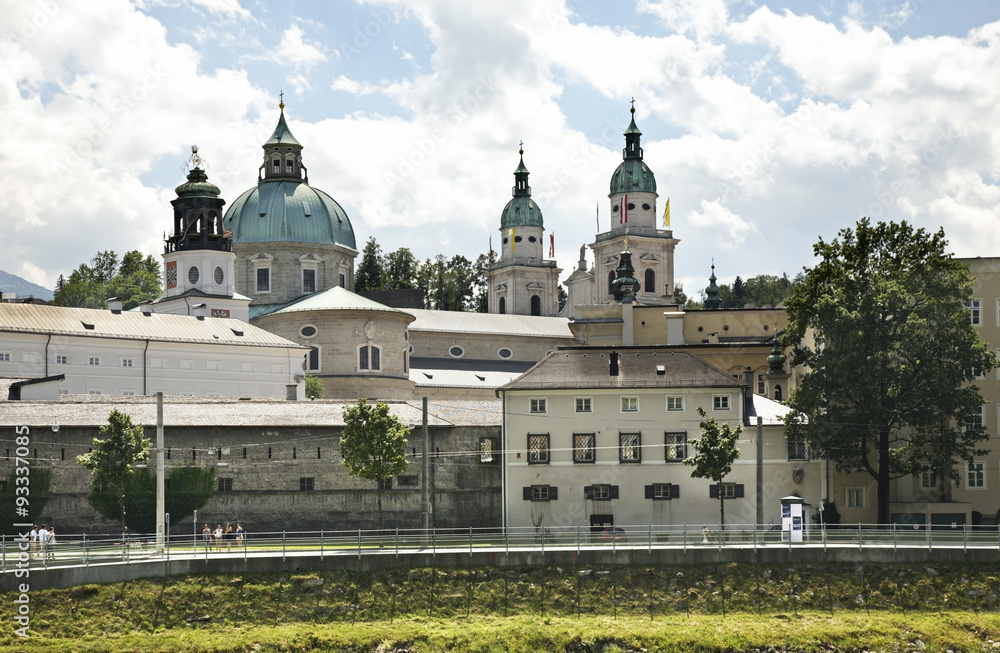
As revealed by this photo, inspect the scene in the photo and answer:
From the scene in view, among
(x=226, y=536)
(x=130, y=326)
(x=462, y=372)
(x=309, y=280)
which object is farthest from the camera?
(x=309, y=280)

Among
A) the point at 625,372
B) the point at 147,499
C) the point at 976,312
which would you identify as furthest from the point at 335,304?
the point at 976,312

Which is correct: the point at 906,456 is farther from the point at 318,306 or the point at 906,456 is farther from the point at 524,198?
the point at 524,198

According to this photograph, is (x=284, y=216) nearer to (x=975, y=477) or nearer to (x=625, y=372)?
(x=625, y=372)

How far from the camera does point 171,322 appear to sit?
93.6 meters

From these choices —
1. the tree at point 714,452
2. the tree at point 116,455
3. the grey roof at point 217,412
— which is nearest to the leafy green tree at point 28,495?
the grey roof at point 217,412

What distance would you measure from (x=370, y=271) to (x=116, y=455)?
99117 millimetres

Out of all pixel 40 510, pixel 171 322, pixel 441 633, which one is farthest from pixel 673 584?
pixel 171 322

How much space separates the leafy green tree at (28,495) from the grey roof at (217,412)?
82.4 inches

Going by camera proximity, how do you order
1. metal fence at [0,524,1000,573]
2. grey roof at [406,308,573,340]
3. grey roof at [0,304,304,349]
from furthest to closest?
grey roof at [406,308,573,340], grey roof at [0,304,304,349], metal fence at [0,524,1000,573]

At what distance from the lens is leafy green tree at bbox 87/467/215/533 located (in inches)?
2238

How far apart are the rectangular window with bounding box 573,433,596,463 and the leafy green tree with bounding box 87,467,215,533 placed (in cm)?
1482

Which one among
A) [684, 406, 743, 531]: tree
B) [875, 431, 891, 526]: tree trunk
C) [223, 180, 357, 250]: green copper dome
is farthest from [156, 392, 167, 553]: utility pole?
[223, 180, 357, 250]: green copper dome

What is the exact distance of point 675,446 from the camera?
59.7 meters

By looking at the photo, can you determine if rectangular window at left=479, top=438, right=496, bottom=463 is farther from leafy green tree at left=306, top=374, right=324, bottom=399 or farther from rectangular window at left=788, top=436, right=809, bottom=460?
leafy green tree at left=306, top=374, right=324, bottom=399
